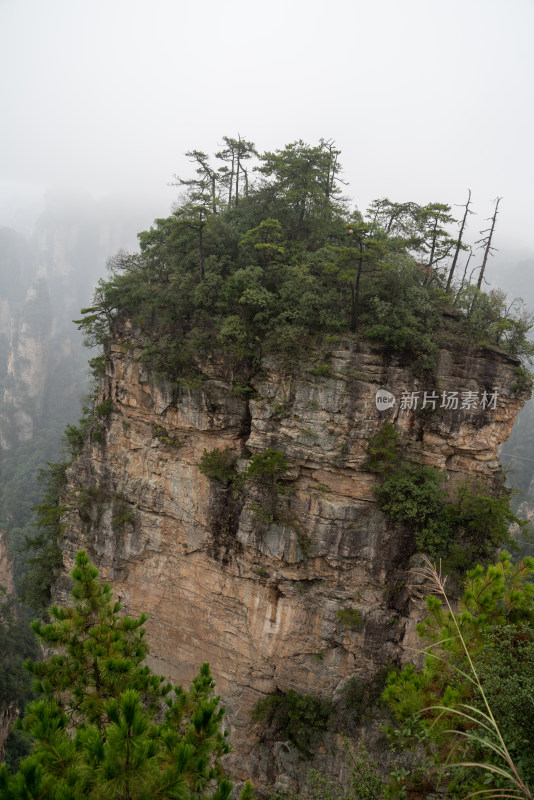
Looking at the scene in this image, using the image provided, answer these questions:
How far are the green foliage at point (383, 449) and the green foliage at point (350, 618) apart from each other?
14.5ft

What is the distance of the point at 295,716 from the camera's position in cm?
1270

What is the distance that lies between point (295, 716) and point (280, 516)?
6.36m

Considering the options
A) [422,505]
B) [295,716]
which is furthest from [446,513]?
[295,716]

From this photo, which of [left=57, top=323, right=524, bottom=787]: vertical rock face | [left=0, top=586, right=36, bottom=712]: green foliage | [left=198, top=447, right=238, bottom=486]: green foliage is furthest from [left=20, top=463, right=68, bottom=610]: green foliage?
[left=198, top=447, right=238, bottom=486]: green foliage

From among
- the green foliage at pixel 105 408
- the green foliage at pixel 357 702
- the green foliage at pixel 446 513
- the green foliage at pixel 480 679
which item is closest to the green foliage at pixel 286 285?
the green foliage at pixel 105 408

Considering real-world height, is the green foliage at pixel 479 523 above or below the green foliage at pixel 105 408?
below

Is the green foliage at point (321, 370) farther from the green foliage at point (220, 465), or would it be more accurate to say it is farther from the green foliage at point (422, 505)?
the green foliage at point (220, 465)

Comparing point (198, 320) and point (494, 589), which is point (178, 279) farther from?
point (494, 589)

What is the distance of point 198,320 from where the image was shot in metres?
13.5

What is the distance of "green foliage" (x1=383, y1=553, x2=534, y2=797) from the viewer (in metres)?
3.96

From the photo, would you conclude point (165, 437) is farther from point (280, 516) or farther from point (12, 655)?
point (12, 655)

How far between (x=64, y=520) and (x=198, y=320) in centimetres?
1001

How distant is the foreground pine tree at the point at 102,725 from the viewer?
363cm

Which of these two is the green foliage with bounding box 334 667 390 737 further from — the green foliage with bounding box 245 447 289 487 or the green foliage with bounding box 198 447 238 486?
the green foliage with bounding box 198 447 238 486
